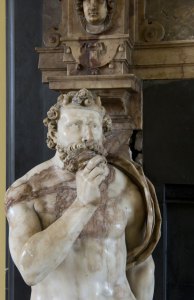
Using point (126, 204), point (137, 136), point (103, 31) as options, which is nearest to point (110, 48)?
point (103, 31)

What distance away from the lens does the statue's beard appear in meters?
1.81

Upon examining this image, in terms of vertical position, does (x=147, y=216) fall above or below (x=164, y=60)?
below

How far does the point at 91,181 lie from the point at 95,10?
1095mm

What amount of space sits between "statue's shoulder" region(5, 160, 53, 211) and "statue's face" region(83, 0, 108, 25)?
897mm

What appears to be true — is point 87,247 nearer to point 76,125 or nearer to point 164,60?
point 76,125

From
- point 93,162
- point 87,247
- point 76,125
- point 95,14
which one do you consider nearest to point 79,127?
point 76,125

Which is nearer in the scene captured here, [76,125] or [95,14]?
[76,125]

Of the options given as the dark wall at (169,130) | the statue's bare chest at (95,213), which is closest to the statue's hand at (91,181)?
the statue's bare chest at (95,213)

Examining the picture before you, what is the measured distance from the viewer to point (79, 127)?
187 cm

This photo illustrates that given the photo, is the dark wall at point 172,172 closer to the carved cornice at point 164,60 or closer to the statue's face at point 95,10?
the carved cornice at point 164,60

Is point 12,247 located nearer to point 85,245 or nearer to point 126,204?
point 85,245

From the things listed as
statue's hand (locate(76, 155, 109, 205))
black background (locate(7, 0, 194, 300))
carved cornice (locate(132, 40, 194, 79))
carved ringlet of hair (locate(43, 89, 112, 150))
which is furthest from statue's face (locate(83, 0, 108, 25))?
statue's hand (locate(76, 155, 109, 205))

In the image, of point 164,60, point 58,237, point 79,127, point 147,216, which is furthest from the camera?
point 164,60

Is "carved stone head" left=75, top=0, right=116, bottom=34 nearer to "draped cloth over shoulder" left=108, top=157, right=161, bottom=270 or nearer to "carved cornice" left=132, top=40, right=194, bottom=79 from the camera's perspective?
"carved cornice" left=132, top=40, right=194, bottom=79
